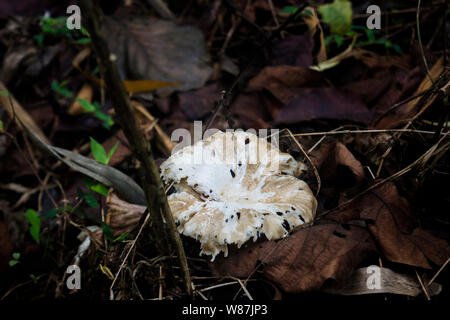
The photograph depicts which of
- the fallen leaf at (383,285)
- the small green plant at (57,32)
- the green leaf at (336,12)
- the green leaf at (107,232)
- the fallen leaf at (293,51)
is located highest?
the green leaf at (336,12)

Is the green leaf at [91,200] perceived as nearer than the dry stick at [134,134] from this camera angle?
No

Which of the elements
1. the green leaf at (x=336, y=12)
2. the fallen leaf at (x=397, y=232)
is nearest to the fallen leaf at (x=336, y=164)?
the fallen leaf at (x=397, y=232)

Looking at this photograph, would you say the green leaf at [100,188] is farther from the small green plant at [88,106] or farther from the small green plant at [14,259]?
the small green plant at [88,106]

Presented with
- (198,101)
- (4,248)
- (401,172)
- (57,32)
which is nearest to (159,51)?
(198,101)

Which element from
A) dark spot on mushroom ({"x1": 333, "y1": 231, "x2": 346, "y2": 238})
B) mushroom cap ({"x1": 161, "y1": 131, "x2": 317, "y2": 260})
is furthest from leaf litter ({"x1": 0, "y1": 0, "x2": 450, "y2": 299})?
mushroom cap ({"x1": 161, "y1": 131, "x2": 317, "y2": 260})

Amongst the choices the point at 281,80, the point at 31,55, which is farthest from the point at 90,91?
the point at 281,80

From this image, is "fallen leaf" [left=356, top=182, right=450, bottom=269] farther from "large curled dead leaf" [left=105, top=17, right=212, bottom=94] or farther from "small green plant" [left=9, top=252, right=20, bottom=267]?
"small green plant" [left=9, top=252, right=20, bottom=267]
